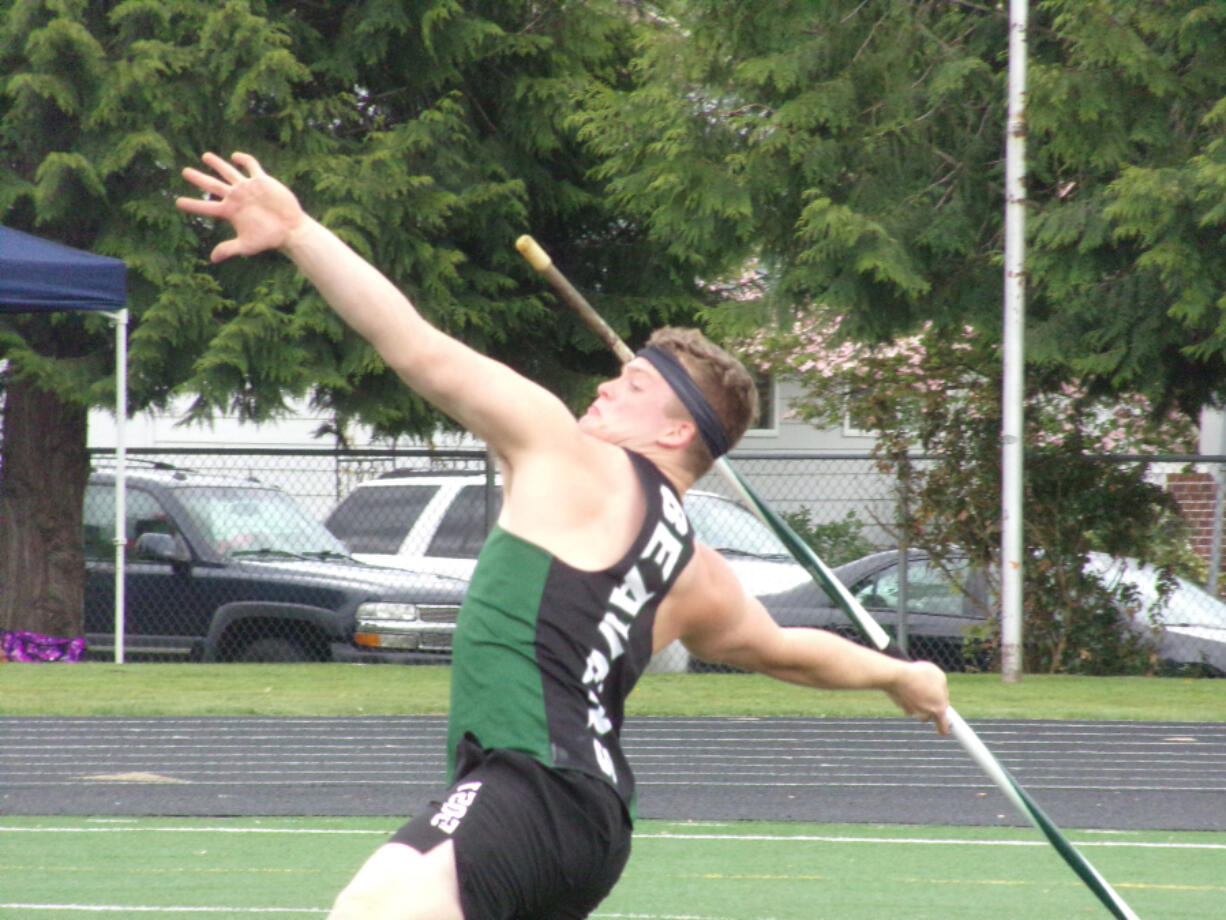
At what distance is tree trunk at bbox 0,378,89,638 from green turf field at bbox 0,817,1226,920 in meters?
7.27

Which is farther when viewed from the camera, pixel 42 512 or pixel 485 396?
pixel 42 512

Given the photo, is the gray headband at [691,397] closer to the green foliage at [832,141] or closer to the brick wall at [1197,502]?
the green foliage at [832,141]

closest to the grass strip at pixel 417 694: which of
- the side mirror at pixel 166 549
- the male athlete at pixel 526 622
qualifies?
the side mirror at pixel 166 549

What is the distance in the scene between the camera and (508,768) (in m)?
2.91

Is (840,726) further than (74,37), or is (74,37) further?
(74,37)

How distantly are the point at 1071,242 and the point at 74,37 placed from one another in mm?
7817

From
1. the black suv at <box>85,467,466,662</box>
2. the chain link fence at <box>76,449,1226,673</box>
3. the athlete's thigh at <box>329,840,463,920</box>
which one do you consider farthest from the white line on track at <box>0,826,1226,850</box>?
the black suv at <box>85,467,466,662</box>

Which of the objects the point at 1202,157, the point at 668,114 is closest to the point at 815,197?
the point at 668,114

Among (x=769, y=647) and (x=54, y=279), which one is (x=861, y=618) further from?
(x=54, y=279)

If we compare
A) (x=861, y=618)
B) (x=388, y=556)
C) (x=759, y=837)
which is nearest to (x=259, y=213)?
(x=861, y=618)

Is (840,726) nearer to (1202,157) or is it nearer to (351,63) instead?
(1202,157)

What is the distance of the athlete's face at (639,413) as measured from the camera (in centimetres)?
319

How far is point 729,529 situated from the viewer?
14.4 meters

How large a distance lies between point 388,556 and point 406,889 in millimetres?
11842
